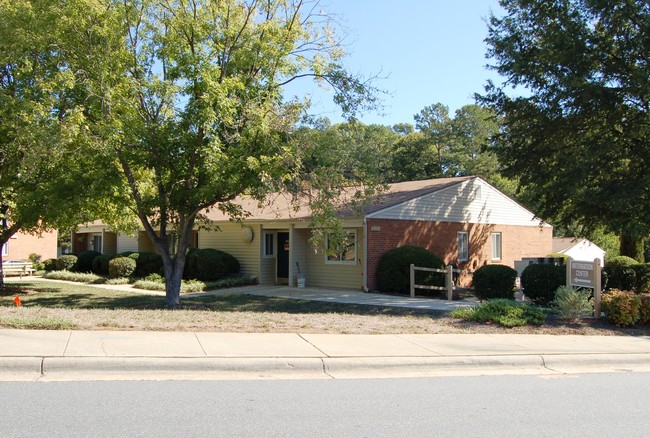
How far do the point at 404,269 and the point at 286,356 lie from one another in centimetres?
1145

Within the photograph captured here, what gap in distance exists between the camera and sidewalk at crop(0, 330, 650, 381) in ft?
24.1

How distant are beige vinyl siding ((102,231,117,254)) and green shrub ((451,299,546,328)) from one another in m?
25.1

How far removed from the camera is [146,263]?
2695cm

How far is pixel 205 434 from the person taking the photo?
5.16 metres

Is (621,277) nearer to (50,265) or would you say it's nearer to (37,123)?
(37,123)

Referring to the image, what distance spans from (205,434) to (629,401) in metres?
5.02

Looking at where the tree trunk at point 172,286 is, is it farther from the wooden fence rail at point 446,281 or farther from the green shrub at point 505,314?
the green shrub at point 505,314

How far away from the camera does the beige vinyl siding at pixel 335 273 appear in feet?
68.0

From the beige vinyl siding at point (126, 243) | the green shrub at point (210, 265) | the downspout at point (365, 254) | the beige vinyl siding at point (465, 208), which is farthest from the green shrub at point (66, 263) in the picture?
the beige vinyl siding at point (465, 208)

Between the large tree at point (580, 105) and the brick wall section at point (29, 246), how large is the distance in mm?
27395

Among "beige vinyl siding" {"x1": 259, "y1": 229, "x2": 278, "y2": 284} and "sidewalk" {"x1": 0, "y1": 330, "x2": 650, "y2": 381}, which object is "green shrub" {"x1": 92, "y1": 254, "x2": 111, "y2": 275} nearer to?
"beige vinyl siding" {"x1": 259, "y1": 229, "x2": 278, "y2": 284}

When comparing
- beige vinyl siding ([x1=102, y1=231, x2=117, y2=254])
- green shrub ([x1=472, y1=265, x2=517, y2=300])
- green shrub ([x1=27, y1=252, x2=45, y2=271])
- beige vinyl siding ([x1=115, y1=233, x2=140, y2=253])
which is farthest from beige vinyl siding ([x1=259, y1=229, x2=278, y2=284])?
green shrub ([x1=27, y1=252, x2=45, y2=271])

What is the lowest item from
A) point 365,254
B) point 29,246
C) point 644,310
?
point 644,310

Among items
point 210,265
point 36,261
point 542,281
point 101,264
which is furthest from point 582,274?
point 36,261
